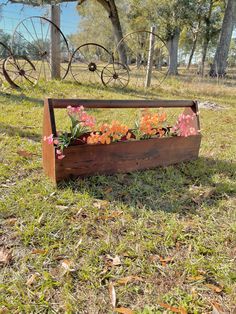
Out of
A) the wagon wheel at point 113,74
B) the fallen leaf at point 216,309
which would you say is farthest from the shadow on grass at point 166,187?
the wagon wheel at point 113,74

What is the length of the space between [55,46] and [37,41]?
433mm

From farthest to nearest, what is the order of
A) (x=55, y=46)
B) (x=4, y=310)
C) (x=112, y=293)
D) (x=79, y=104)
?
(x=55, y=46)
(x=79, y=104)
(x=112, y=293)
(x=4, y=310)

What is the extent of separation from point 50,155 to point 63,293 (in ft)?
3.21

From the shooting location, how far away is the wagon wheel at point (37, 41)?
18.2 feet

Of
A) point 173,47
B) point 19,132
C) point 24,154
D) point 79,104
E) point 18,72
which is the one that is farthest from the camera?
point 173,47

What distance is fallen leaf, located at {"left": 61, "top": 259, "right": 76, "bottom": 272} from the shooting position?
118cm

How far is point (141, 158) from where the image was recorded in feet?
6.88

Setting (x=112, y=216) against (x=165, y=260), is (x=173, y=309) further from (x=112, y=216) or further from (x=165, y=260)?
(x=112, y=216)

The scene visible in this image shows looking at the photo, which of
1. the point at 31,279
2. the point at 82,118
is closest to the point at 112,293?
the point at 31,279

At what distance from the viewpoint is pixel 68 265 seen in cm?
120

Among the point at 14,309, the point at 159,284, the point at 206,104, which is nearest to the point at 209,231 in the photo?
the point at 159,284

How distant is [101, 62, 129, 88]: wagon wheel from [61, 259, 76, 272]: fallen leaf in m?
5.30

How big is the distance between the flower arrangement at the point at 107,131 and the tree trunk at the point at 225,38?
28.9 feet

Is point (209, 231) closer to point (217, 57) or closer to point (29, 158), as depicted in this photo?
point (29, 158)
